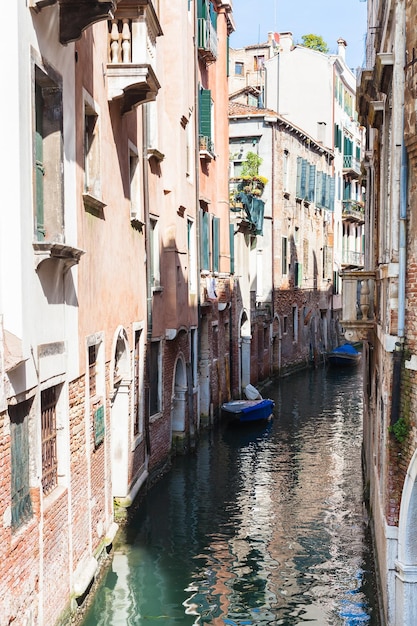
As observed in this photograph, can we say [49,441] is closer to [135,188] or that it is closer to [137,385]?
[137,385]

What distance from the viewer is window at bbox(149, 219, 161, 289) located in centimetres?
1481

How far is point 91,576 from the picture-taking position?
29.7 ft

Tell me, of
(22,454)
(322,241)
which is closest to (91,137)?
(22,454)

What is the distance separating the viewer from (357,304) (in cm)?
1090

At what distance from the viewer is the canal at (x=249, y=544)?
31.0 feet

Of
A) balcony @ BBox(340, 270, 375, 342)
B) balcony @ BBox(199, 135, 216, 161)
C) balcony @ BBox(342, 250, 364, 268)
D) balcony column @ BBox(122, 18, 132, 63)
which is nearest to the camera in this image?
balcony @ BBox(340, 270, 375, 342)

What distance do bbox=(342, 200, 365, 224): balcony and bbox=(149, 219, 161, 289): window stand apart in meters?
30.1

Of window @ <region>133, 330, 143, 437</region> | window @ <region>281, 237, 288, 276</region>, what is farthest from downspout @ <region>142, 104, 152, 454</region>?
window @ <region>281, 237, 288, 276</region>

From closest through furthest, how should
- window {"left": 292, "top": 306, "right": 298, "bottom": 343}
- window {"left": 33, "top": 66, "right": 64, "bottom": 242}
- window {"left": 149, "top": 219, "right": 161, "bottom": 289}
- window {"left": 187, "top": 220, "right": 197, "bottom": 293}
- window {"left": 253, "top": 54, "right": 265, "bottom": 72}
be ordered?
window {"left": 33, "top": 66, "right": 64, "bottom": 242} → window {"left": 149, "top": 219, "right": 161, "bottom": 289} → window {"left": 187, "top": 220, "right": 197, "bottom": 293} → window {"left": 292, "top": 306, "right": 298, "bottom": 343} → window {"left": 253, "top": 54, "right": 265, "bottom": 72}

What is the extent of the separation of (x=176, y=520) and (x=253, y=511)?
1383mm

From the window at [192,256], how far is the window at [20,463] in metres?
11.2

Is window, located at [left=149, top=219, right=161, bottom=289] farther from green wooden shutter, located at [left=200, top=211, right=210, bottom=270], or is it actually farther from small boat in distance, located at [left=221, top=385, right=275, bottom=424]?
small boat in distance, located at [left=221, top=385, right=275, bottom=424]

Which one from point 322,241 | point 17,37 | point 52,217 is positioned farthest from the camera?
point 322,241

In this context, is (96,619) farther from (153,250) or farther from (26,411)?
→ (153,250)
